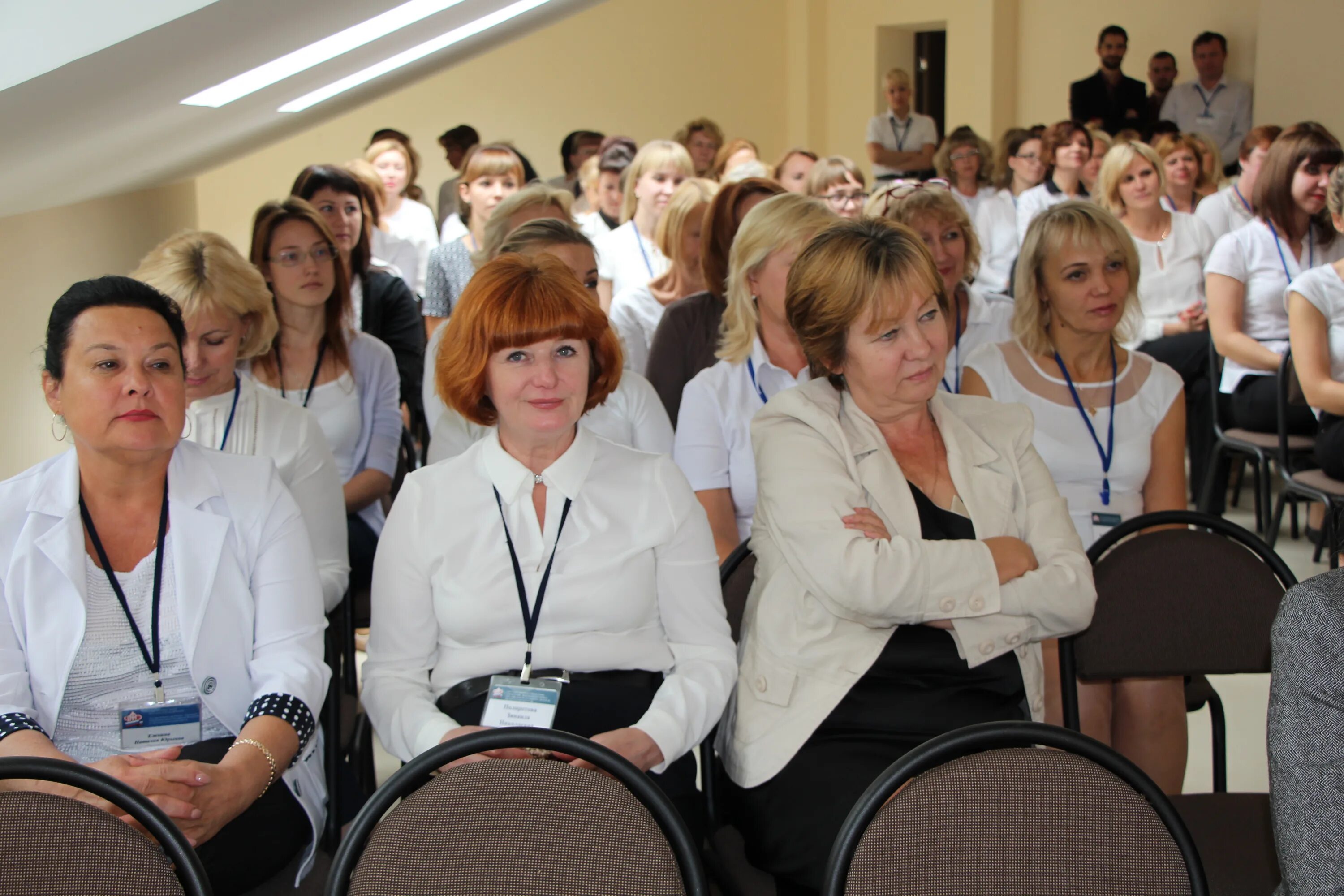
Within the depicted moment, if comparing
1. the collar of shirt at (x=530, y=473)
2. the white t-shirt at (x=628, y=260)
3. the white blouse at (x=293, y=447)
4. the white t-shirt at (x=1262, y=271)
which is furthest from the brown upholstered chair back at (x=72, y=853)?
the white t-shirt at (x=1262, y=271)

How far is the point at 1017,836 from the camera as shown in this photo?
1.37 m

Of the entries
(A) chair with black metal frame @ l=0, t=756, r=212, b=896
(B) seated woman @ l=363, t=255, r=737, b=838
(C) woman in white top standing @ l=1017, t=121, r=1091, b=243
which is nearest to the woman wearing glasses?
(C) woman in white top standing @ l=1017, t=121, r=1091, b=243

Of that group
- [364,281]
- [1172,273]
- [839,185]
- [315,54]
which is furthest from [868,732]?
[839,185]

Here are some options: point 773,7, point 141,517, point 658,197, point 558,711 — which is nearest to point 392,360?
point 141,517

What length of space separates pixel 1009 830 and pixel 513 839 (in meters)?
0.57

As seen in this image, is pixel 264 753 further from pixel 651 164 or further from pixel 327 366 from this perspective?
pixel 651 164

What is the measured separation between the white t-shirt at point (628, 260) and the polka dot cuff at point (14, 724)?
355cm

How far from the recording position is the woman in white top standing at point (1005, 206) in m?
7.61

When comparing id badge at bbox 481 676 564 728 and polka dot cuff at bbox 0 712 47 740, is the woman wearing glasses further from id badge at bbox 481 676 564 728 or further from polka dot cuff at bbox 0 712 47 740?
polka dot cuff at bbox 0 712 47 740

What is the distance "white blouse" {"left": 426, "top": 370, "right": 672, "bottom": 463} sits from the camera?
2836 mm

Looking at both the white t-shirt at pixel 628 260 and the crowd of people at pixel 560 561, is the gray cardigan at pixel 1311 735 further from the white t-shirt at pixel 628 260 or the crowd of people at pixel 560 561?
the white t-shirt at pixel 628 260

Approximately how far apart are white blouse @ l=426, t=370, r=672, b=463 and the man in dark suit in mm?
8901

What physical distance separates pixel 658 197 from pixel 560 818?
4323 mm

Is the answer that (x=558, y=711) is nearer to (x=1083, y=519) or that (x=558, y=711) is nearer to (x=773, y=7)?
(x=1083, y=519)
